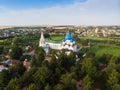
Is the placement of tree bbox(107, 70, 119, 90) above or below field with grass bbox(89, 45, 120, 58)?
above

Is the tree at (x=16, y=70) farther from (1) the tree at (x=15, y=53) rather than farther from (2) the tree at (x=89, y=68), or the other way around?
(1) the tree at (x=15, y=53)

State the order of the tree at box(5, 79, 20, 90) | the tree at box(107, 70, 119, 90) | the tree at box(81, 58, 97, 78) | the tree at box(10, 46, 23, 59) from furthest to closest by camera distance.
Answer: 1. the tree at box(10, 46, 23, 59)
2. the tree at box(81, 58, 97, 78)
3. the tree at box(107, 70, 119, 90)
4. the tree at box(5, 79, 20, 90)

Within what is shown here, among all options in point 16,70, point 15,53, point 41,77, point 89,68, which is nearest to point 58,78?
point 41,77

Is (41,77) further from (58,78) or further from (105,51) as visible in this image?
(105,51)

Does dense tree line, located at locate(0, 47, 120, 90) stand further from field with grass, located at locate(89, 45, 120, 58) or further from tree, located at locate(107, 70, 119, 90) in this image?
field with grass, located at locate(89, 45, 120, 58)

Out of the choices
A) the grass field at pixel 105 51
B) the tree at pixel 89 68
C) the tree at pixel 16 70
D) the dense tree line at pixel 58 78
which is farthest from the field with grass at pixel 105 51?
the tree at pixel 16 70

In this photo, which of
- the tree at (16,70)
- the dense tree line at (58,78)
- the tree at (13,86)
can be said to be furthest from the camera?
the tree at (16,70)

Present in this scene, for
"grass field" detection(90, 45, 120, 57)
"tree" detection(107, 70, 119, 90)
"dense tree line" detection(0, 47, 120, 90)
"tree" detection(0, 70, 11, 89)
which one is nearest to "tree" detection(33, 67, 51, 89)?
"dense tree line" detection(0, 47, 120, 90)

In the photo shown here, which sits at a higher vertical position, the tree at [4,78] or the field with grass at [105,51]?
the tree at [4,78]

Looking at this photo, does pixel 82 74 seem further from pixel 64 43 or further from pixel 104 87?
pixel 64 43

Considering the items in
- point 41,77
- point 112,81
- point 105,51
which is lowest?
point 105,51

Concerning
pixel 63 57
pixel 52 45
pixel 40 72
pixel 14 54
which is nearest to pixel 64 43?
pixel 52 45

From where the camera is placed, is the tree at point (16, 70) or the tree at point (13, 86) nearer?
the tree at point (13, 86)
